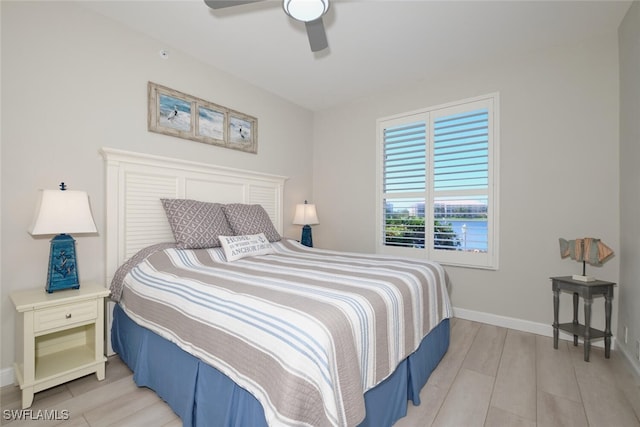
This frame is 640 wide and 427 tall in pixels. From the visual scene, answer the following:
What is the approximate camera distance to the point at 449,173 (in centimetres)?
306

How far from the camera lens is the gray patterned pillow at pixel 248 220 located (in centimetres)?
266

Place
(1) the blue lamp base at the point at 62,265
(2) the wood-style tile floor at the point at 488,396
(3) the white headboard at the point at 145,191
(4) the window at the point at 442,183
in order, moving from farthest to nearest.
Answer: (4) the window at the point at 442,183 < (3) the white headboard at the point at 145,191 < (1) the blue lamp base at the point at 62,265 < (2) the wood-style tile floor at the point at 488,396

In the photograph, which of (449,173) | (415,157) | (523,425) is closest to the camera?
(523,425)

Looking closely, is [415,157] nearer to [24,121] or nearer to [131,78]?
[131,78]

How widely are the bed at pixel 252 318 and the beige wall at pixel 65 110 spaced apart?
18 centimetres

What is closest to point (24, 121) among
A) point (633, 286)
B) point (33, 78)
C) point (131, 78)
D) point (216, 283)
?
point (33, 78)

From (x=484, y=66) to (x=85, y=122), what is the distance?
3.61 metres

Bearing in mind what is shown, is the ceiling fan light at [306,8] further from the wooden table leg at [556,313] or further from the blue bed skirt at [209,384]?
the wooden table leg at [556,313]

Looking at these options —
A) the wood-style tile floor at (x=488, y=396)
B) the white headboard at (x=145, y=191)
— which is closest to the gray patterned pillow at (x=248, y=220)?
the white headboard at (x=145, y=191)

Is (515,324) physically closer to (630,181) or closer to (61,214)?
(630,181)

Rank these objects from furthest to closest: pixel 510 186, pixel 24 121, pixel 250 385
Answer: pixel 510 186
pixel 24 121
pixel 250 385

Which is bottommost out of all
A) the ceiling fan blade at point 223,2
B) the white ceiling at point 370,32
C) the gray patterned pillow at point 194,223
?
the gray patterned pillow at point 194,223

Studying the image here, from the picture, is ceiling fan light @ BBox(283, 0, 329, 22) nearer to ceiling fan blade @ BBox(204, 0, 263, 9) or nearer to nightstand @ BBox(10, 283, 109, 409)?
ceiling fan blade @ BBox(204, 0, 263, 9)

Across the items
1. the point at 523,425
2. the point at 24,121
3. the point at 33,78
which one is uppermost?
the point at 33,78
